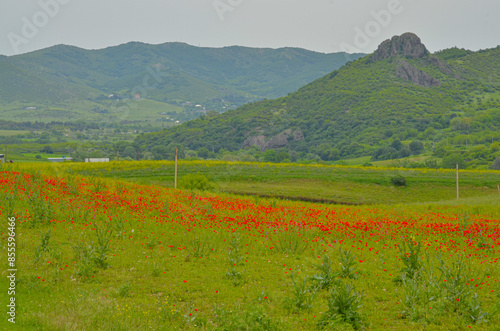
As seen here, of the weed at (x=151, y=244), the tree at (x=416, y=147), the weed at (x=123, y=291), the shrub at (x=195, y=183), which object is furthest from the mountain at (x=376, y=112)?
the weed at (x=123, y=291)

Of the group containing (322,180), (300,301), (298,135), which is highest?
(298,135)

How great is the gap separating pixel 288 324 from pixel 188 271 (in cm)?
424

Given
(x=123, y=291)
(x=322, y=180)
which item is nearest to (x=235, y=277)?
(x=123, y=291)

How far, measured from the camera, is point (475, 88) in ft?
570

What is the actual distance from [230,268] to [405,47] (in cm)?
19781

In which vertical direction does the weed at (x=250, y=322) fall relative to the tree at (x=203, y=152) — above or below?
below

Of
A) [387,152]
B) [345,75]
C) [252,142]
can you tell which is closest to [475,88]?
[345,75]

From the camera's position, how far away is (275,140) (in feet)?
501

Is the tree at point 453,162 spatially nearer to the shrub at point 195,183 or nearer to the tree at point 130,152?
the shrub at point 195,183

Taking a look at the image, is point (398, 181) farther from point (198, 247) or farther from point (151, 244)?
point (151, 244)

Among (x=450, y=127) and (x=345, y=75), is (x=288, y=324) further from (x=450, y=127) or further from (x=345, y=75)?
(x=345, y=75)

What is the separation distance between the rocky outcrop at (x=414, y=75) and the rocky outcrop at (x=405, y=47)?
1136 centimetres

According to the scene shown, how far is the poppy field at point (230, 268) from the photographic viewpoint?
26.2 feet

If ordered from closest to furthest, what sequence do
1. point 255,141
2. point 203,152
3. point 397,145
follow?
point 397,145 < point 203,152 < point 255,141
